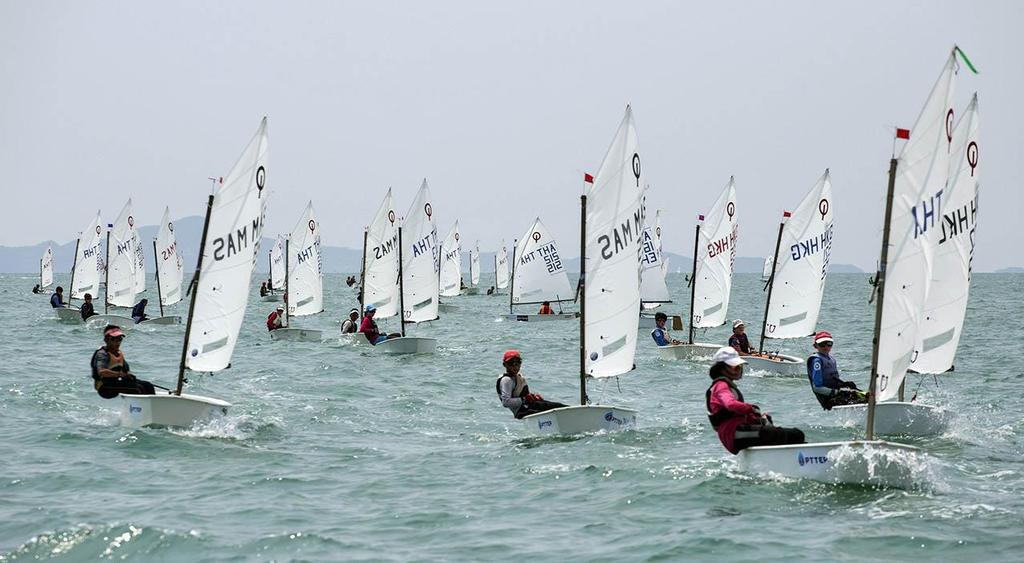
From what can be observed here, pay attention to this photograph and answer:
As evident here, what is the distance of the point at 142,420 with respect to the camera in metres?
15.4

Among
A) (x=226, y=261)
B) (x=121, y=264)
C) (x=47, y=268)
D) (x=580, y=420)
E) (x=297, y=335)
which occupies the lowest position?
(x=580, y=420)

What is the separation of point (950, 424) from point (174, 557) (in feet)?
36.5

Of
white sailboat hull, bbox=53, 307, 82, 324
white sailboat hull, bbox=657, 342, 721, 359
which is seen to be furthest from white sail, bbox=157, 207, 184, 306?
white sailboat hull, bbox=657, 342, 721, 359

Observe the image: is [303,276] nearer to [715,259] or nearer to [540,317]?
[540,317]

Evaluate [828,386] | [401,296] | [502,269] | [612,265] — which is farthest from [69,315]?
[502,269]

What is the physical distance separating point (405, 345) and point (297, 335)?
696cm

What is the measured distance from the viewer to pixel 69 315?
134 ft

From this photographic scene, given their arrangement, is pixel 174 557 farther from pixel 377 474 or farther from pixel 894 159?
pixel 894 159

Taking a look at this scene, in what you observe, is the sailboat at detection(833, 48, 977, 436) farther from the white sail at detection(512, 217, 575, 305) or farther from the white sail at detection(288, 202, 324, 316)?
the white sail at detection(512, 217, 575, 305)

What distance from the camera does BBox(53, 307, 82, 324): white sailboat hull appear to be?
40.7 meters

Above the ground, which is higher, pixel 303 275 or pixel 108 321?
pixel 303 275

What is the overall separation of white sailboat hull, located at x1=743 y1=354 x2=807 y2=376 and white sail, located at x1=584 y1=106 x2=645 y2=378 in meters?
8.43

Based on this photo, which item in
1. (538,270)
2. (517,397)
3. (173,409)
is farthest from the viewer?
(538,270)

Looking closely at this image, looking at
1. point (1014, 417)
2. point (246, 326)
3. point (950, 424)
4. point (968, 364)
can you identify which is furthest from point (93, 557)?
point (246, 326)
